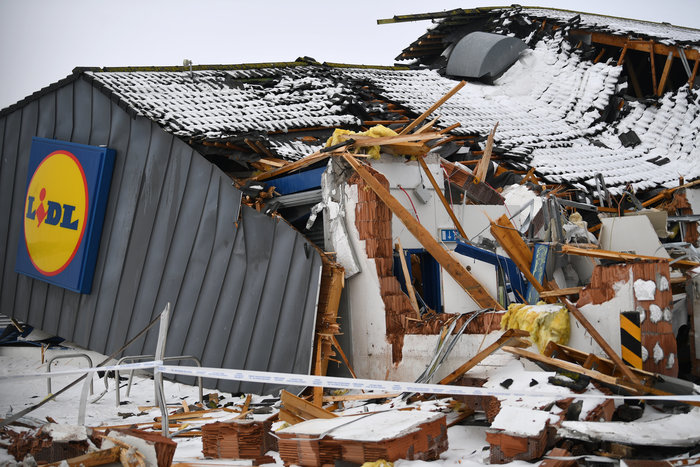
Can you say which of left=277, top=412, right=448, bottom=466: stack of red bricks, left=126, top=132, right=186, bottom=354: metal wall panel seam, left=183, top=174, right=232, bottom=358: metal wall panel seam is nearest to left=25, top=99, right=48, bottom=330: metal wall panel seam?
left=126, top=132, right=186, bottom=354: metal wall panel seam

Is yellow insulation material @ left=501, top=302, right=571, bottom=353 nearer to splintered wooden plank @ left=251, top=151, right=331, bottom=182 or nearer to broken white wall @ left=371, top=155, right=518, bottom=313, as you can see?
broken white wall @ left=371, top=155, right=518, bottom=313

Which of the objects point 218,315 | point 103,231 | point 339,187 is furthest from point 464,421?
point 103,231

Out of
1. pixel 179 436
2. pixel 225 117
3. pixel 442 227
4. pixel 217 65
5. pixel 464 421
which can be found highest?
pixel 217 65

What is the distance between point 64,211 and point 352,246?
5364 millimetres

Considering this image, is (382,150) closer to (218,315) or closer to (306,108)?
(218,315)

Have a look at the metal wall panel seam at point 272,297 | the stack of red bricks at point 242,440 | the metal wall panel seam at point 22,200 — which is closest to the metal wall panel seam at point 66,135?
the metal wall panel seam at point 22,200

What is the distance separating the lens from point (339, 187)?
8.96 meters

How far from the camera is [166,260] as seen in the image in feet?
34.7

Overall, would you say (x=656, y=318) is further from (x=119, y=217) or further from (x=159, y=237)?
(x=119, y=217)

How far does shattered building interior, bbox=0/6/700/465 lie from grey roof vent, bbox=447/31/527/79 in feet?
15.1

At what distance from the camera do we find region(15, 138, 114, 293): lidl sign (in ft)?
37.0

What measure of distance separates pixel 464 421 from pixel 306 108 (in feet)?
29.4

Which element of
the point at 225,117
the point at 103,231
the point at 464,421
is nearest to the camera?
the point at 464,421

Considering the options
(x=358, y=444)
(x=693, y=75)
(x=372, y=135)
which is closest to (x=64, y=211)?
(x=372, y=135)
